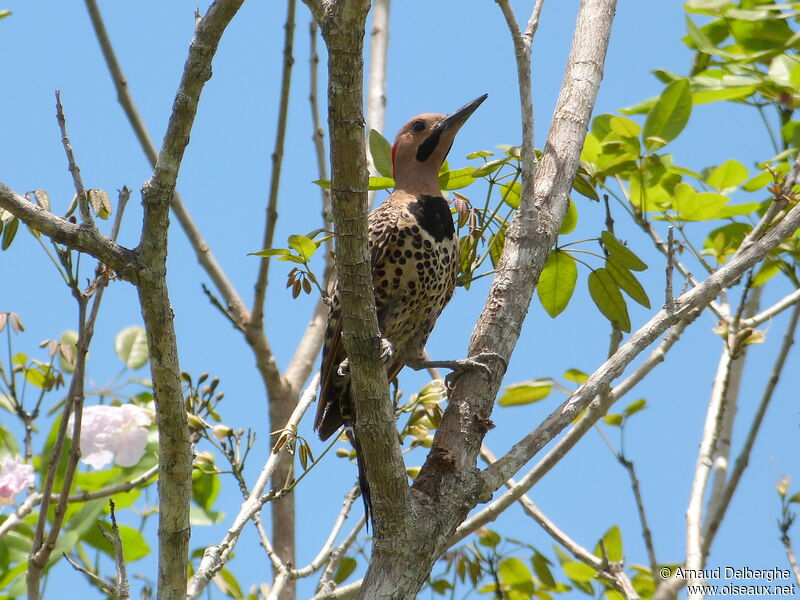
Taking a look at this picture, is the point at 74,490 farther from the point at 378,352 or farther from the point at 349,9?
the point at 349,9

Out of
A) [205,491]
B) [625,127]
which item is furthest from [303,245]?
[205,491]

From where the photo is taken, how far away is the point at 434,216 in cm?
382

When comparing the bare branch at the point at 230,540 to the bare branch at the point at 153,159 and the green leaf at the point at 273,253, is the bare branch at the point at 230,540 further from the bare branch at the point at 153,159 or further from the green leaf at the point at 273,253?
the bare branch at the point at 153,159

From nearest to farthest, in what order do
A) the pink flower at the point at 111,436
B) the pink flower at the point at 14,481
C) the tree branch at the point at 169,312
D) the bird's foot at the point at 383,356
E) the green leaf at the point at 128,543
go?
the tree branch at the point at 169,312 < the bird's foot at the point at 383,356 < the pink flower at the point at 14,481 < the pink flower at the point at 111,436 < the green leaf at the point at 128,543

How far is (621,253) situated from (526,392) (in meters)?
0.85

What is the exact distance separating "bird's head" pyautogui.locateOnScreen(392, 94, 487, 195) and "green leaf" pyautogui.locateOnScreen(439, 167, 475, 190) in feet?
1.96

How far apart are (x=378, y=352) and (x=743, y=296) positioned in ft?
5.22

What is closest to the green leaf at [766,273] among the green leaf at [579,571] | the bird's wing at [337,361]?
the green leaf at [579,571]

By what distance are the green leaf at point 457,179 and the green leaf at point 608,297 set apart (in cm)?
52

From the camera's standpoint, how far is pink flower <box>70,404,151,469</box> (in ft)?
12.6

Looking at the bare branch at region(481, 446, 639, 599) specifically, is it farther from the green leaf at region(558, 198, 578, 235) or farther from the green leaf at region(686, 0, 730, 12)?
the green leaf at region(686, 0, 730, 12)

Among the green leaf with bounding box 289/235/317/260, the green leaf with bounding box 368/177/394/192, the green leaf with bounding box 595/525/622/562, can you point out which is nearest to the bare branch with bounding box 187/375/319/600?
the green leaf with bounding box 289/235/317/260

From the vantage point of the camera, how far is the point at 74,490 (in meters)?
4.20

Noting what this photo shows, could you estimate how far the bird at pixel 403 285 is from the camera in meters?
3.72
